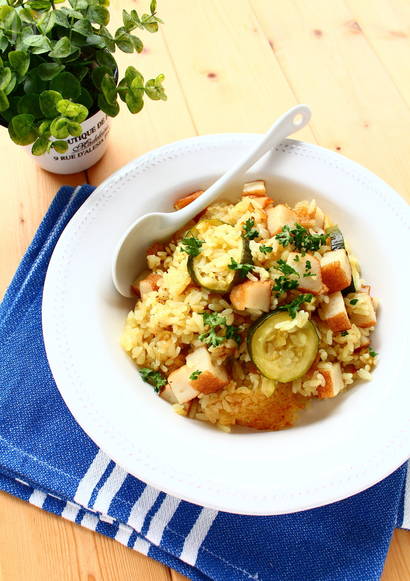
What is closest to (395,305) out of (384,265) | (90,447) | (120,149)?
(384,265)

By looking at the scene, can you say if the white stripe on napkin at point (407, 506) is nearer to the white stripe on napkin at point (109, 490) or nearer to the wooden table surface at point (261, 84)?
the white stripe on napkin at point (109, 490)

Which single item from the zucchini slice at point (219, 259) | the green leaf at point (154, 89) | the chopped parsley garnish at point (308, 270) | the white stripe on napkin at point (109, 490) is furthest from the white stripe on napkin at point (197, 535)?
the green leaf at point (154, 89)

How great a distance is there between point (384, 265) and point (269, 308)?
1.74 feet

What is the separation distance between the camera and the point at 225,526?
6.77 ft

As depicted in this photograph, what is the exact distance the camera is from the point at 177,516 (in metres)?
2.08

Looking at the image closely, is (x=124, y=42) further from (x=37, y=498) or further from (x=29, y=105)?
(x=37, y=498)

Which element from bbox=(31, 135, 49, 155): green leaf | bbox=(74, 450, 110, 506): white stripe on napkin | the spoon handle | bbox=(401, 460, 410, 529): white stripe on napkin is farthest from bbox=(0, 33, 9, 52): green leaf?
bbox=(401, 460, 410, 529): white stripe on napkin

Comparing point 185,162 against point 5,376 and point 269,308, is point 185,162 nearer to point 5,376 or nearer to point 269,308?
point 269,308

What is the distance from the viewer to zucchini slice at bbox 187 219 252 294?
2.01m

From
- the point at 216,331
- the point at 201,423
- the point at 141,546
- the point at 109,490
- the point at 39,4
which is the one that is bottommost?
Answer: the point at 141,546

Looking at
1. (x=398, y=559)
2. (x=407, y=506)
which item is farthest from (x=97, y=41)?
(x=398, y=559)

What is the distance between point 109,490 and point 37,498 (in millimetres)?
264

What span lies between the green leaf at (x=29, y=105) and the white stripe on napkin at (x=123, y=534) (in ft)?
4.89

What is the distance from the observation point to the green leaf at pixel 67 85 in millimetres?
2078
